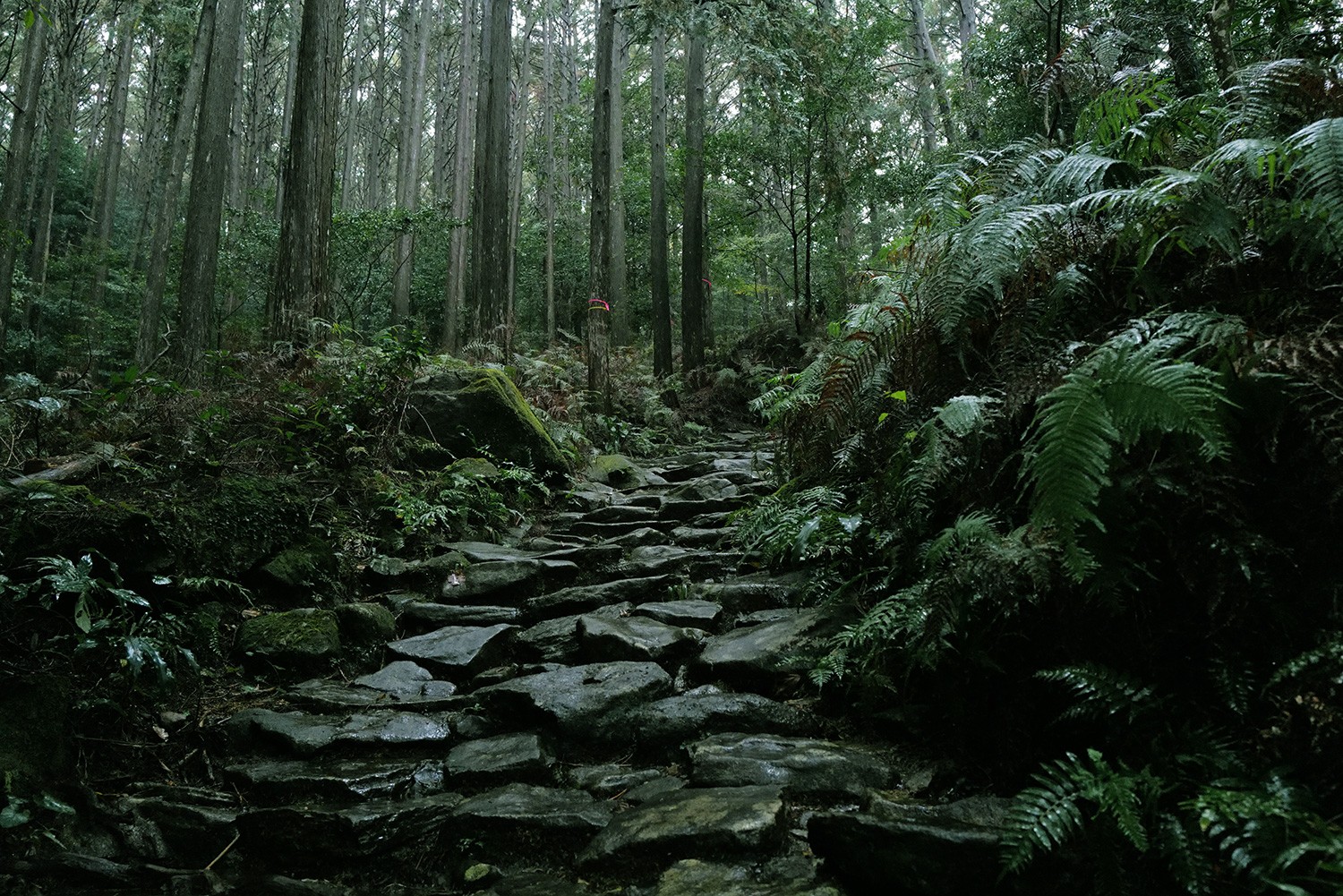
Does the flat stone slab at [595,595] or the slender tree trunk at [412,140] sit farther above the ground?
the slender tree trunk at [412,140]

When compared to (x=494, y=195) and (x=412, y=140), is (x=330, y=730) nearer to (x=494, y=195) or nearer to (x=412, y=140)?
(x=494, y=195)

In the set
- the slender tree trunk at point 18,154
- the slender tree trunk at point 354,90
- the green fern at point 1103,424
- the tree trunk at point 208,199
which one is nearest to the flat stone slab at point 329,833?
the green fern at point 1103,424

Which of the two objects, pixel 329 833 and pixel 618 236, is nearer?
pixel 329 833

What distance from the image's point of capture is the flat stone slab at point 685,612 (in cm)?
402

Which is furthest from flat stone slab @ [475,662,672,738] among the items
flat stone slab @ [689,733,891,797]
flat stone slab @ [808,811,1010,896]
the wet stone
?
flat stone slab @ [808,811,1010,896]

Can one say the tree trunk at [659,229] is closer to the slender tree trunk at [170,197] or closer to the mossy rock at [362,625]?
the slender tree trunk at [170,197]

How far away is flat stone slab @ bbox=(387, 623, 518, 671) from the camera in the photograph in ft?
12.5

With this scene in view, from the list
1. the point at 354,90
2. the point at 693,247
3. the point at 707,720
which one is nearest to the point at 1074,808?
the point at 707,720

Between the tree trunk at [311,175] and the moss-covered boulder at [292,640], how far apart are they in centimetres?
484

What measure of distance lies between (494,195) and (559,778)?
1142cm

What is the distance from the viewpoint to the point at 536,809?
250 centimetres

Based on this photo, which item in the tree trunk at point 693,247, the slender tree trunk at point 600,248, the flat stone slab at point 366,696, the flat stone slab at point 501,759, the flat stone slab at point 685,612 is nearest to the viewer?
the flat stone slab at point 501,759

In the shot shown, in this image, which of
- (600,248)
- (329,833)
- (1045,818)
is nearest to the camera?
(1045,818)

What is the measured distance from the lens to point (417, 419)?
6484 millimetres
